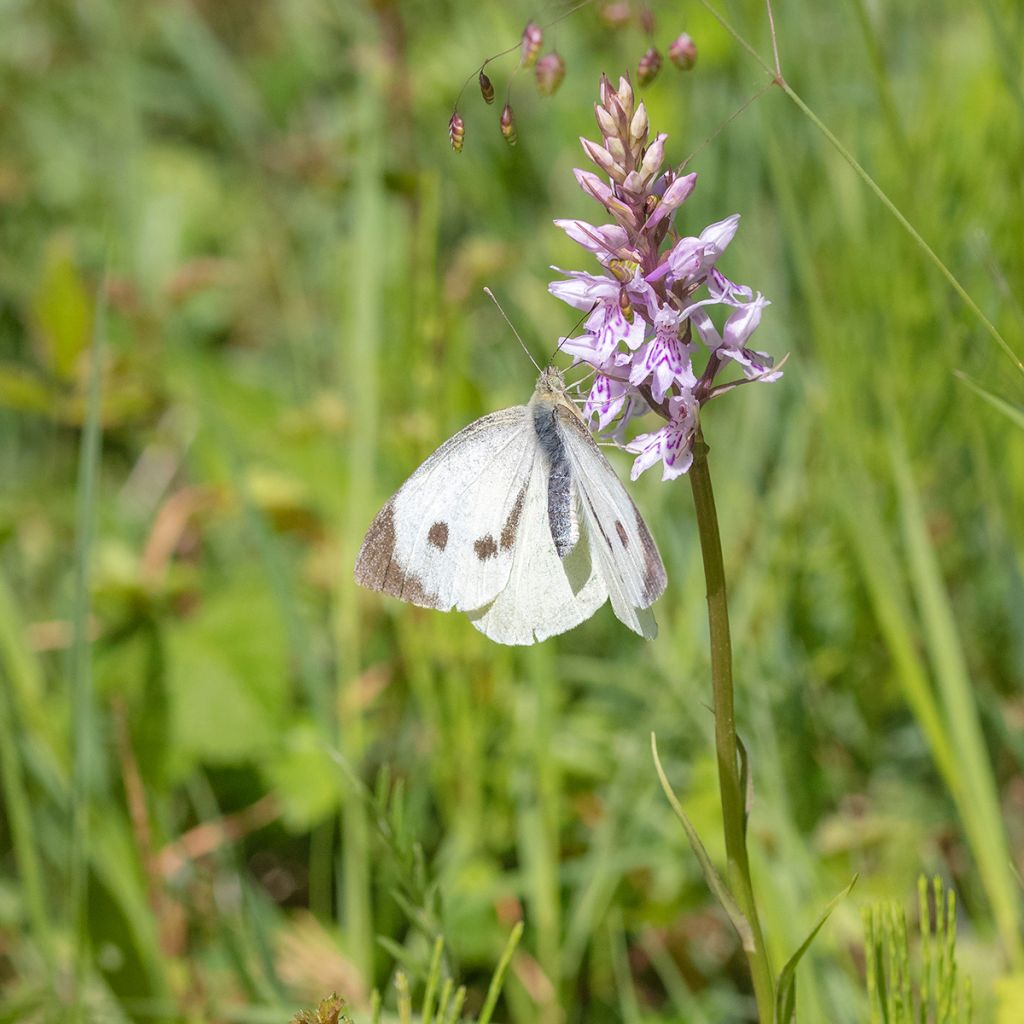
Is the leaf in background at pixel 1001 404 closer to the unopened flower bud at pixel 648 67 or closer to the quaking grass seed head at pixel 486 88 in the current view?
the unopened flower bud at pixel 648 67

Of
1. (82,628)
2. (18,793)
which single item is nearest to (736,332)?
(82,628)

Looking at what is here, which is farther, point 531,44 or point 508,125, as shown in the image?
point 531,44

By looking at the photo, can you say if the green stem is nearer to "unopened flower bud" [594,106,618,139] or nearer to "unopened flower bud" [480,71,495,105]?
"unopened flower bud" [594,106,618,139]

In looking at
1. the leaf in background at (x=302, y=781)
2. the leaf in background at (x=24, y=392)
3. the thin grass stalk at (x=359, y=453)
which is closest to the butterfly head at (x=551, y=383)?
the thin grass stalk at (x=359, y=453)

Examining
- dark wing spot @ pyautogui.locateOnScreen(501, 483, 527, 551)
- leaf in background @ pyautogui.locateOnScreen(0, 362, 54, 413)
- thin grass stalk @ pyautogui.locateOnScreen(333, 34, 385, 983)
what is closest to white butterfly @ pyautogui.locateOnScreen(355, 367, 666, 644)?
dark wing spot @ pyautogui.locateOnScreen(501, 483, 527, 551)

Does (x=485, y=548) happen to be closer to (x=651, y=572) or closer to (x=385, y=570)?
(x=385, y=570)

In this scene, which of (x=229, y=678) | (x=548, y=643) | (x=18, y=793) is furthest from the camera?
(x=229, y=678)

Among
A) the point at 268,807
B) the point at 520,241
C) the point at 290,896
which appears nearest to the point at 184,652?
the point at 268,807
